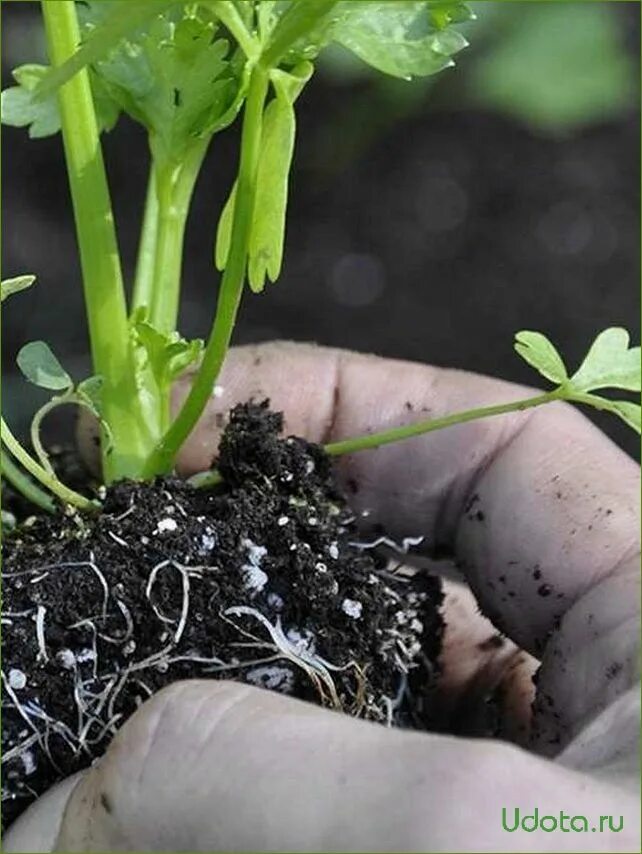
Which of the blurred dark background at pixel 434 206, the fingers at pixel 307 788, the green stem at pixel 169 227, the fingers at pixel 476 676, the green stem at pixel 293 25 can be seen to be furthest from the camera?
the blurred dark background at pixel 434 206

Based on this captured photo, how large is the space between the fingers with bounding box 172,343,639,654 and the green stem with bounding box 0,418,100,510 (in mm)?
230

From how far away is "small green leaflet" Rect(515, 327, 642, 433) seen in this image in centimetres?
96

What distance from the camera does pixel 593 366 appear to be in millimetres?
976

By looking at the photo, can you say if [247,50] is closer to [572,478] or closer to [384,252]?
[572,478]

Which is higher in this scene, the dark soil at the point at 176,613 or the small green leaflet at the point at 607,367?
the small green leaflet at the point at 607,367

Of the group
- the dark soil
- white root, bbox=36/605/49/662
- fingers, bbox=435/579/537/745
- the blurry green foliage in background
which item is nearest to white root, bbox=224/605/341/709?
the dark soil

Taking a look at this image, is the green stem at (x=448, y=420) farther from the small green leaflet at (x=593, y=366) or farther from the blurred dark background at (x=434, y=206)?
the blurred dark background at (x=434, y=206)

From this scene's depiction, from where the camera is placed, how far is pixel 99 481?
1.27 metres

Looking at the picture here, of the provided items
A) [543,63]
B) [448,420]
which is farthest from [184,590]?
[543,63]

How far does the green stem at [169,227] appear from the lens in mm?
1086

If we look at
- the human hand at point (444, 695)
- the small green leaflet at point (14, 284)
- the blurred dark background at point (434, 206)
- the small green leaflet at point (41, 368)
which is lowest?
the blurred dark background at point (434, 206)

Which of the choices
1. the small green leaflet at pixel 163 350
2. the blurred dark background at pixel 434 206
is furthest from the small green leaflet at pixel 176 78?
the blurred dark background at pixel 434 206

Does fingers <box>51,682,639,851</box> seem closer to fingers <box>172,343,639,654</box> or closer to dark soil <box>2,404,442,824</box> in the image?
dark soil <box>2,404,442,824</box>

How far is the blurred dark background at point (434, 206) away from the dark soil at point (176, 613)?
155 cm
